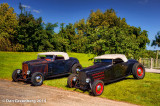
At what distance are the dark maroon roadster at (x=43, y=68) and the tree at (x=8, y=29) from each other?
20.8 metres

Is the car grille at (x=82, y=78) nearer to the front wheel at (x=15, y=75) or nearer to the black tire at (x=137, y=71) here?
the black tire at (x=137, y=71)

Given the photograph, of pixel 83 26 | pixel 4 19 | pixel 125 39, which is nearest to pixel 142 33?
pixel 83 26

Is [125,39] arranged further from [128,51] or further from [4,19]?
[4,19]

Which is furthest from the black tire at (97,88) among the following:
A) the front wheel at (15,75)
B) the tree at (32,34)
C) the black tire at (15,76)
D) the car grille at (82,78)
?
the tree at (32,34)

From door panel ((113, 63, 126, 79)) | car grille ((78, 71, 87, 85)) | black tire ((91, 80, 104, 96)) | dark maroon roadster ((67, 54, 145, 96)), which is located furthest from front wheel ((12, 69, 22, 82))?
door panel ((113, 63, 126, 79))

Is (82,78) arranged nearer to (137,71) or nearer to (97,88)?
(97,88)

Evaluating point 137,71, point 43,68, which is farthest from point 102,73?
point 43,68

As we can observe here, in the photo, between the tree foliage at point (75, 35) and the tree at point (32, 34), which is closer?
the tree foliage at point (75, 35)

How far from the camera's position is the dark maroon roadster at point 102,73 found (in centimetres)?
692

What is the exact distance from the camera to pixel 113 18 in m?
41.8

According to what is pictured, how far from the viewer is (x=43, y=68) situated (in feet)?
32.0

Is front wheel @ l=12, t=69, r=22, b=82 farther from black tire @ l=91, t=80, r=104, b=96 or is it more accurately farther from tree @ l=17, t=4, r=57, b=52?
tree @ l=17, t=4, r=57, b=52

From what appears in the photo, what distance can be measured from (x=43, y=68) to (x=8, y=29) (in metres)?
28.3

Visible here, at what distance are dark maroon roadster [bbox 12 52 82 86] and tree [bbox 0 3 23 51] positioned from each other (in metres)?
20.8
